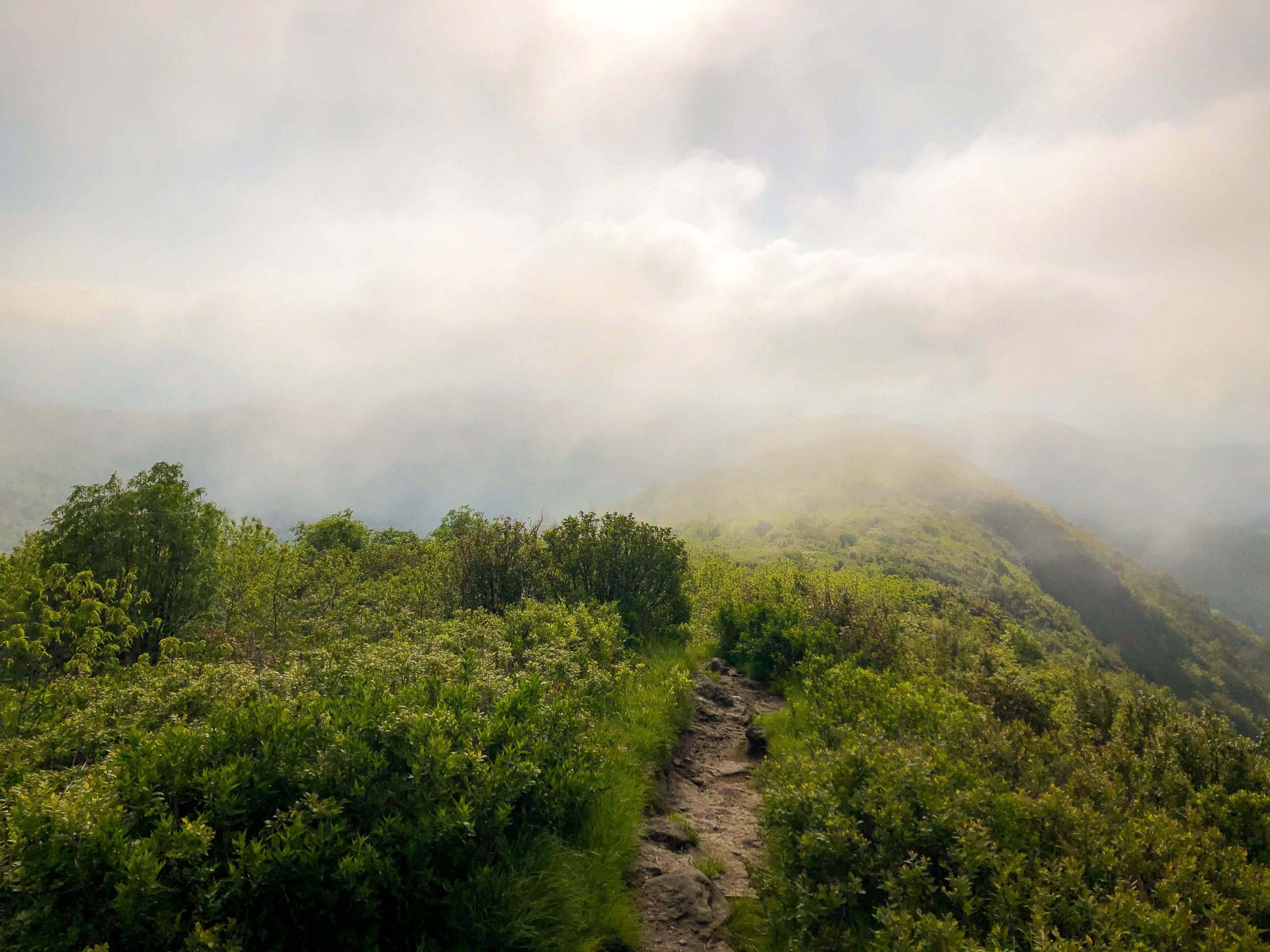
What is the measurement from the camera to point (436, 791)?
610cm

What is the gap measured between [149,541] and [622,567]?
13000mm

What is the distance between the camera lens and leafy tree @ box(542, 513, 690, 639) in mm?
18953

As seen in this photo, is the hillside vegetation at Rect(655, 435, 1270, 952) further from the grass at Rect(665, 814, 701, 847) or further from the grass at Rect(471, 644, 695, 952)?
the grass at Rect(471, 644, 695, 952)

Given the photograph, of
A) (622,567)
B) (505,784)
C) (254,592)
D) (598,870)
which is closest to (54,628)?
(254,592)

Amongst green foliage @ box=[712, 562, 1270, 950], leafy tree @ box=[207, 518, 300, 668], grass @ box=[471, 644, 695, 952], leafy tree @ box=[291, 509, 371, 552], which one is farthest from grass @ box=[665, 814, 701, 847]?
leafy tree @ box=[291, 509, 371, 552]

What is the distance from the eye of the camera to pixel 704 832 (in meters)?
9.59

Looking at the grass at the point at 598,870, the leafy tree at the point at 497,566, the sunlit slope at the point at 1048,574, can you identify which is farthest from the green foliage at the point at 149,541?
the sunlit slope at the point at 1048,574

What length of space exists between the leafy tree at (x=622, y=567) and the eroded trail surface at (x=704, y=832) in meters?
4.17

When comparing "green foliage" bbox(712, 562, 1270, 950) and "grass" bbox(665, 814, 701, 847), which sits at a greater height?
"green foliage" bbox(712, 562, 1270, 950)

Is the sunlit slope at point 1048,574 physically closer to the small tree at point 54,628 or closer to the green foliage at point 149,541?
the green foliage at point 149,541

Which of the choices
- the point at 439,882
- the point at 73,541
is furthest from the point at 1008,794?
the point at 73,541

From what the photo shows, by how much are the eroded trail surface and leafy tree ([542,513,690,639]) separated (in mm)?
4174

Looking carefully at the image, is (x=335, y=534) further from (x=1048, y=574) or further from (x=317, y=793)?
(x=1048, y=574)

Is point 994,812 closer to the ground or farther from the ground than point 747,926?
farther from the ground
